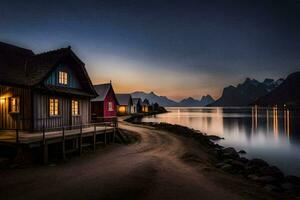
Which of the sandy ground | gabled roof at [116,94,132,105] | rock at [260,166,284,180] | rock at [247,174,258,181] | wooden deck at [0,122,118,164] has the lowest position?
rock at [260,166,284,180]

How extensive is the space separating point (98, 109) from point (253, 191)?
33.5 meters

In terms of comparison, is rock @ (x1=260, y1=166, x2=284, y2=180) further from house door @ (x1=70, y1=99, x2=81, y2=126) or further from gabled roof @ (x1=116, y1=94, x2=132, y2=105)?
gabled roof @ (x1=116, y1=94, x2=132, y2=105)

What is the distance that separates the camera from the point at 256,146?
3159 centimetres

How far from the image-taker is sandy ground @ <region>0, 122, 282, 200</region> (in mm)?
9188

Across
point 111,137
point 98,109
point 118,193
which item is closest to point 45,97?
point 111,137

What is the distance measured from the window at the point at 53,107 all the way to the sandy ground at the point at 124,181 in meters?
5.62

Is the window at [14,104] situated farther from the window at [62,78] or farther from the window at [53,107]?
the window at [62,78]

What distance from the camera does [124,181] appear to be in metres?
10.6

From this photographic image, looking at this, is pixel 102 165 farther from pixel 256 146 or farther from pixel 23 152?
pixel 256 146

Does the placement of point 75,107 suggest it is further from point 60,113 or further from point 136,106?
point 136,106

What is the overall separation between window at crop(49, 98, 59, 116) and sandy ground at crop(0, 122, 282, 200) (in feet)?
18.4

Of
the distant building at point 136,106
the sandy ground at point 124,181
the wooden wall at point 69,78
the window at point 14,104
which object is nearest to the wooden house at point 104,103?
the wooden wall at point 69,78

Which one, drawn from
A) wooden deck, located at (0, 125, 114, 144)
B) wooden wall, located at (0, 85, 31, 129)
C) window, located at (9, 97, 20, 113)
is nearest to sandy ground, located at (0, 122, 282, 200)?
wooden deck, located at (0, 125, 114, 144)

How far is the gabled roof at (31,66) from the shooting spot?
17.2 metres
